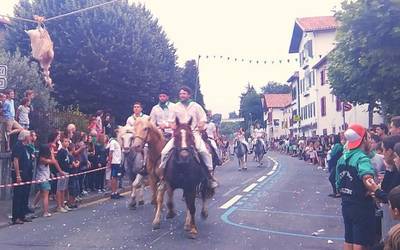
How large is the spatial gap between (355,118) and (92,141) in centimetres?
3193

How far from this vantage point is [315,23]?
196 feet

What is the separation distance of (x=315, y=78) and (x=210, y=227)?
161 feet

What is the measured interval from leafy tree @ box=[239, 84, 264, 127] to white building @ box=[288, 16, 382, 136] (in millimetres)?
48104

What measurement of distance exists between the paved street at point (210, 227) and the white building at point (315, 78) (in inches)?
1318

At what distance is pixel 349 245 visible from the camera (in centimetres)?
734

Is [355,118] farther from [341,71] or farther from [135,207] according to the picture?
[135,207]

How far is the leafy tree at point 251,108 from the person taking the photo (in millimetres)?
118144

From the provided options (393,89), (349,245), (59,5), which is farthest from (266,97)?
(349,245)

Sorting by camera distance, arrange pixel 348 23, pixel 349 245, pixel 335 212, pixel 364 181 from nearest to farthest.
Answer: pixel 364 181
pixel 349 245
pixel 335 212
pixel 348 23

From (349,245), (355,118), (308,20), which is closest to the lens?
(349,245)

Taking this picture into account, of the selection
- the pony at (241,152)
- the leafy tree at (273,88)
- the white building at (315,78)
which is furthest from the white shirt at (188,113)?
the leafy tree at (273,88)

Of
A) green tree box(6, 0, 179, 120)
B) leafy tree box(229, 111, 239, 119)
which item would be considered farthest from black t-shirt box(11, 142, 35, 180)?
leafy tree box(229, 111, 239, 119)

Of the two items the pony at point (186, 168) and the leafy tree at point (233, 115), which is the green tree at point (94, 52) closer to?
the pony at point (186, 168)

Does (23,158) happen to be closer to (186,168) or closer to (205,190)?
(205,190)
